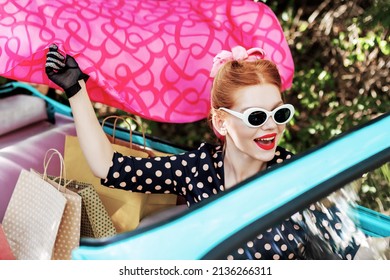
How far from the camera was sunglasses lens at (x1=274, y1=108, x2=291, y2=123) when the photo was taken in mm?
1937

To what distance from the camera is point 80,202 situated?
208 centimetres

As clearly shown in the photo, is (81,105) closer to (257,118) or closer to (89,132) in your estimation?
(89,132)

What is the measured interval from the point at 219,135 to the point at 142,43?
53cm

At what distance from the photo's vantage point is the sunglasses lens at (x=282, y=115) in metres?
1.94

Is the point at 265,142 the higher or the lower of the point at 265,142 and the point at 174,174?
the higher

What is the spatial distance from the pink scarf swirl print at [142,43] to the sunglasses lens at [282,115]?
1.85 ft

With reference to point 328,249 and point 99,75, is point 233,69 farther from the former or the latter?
point 328,249

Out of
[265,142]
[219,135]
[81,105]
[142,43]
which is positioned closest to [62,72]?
[81,105]

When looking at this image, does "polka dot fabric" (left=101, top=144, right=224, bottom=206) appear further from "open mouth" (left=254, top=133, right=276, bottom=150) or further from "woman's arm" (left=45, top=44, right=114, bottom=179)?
"open mouth" (left=254, top=133, right=276, bottom=150)

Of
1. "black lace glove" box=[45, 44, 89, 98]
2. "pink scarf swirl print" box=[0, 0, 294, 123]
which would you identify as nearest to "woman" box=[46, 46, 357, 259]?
"black lace glove" box=[45, 44, 89, 98]

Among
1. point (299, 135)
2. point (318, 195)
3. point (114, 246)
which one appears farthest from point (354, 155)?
point (299, 135)

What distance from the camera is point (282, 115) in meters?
1.95

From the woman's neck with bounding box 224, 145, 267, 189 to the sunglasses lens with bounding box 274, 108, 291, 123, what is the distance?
18 cm

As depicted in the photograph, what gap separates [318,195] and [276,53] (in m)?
1.28
